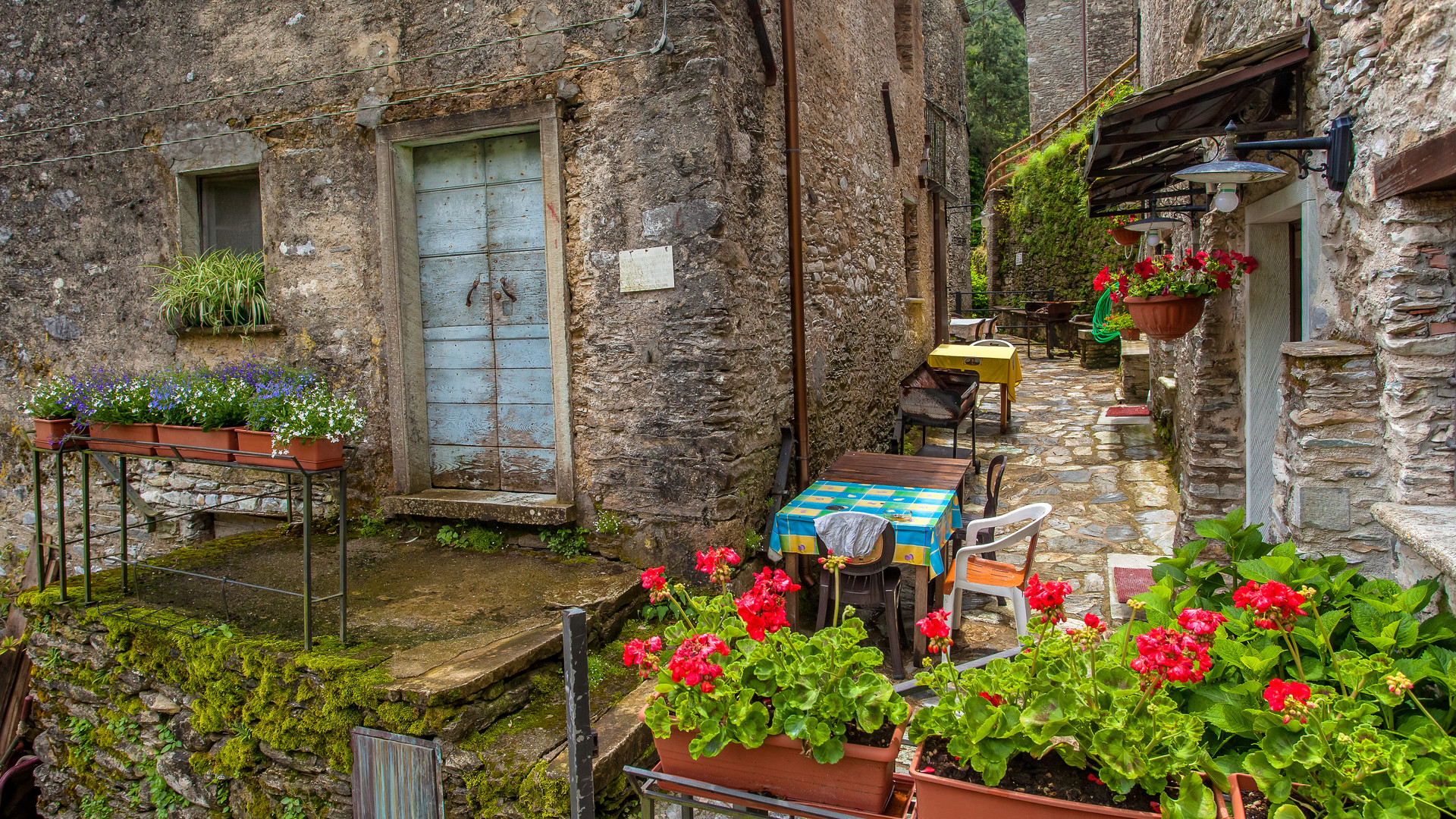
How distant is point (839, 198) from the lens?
6582mm

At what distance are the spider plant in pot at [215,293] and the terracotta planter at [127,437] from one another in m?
1.38

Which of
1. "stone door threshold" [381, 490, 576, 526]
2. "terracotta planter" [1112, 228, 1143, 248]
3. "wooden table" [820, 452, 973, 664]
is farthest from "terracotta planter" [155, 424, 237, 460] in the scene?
"terracotta planter" [1112, 228, 1143, 248]

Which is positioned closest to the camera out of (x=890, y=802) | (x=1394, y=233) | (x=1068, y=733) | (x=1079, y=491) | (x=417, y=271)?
(x=1068, y=733)

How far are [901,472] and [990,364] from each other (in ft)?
15.3

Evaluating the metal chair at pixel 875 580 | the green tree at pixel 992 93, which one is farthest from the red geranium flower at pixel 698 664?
the green tree at pixel 992 93

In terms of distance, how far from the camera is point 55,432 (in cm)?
408

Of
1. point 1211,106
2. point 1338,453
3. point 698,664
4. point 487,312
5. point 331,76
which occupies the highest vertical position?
point 331,76

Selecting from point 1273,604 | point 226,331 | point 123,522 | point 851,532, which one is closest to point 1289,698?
point 1273,604

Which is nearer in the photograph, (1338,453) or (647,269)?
(1338,453)

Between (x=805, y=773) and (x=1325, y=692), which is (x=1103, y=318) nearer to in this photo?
(x=1325, y=692)

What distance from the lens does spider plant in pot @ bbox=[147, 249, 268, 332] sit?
17.6 ft

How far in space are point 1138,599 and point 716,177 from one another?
3.04m

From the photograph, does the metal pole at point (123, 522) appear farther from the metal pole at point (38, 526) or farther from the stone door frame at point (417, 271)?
the stone door frame at point (417, 271)

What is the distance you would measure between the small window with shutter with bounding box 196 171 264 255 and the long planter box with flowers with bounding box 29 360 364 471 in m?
1.53
